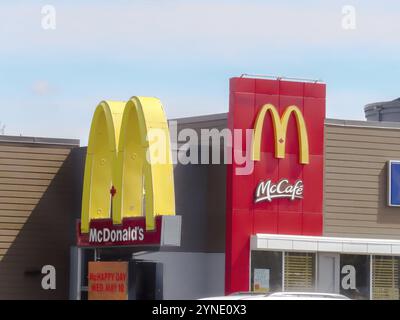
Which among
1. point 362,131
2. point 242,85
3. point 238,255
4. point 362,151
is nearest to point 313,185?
point 362,151

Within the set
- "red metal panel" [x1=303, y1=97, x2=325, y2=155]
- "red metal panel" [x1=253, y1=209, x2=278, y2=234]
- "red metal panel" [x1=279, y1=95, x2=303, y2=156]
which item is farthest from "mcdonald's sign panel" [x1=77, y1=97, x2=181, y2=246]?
"red metal panel" [x1=303, y1=97, x2=325, y2=155]

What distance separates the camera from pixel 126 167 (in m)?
26.9

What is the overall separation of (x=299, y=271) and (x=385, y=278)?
265cm

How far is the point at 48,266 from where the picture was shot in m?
30.2

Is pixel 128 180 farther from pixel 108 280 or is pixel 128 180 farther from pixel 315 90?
pixel 315 90

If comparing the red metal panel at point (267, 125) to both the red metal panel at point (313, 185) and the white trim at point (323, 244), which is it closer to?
the red metal panel at point (313, 185)

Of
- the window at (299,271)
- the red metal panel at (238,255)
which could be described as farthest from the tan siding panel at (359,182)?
the red metal panel at (238,255)

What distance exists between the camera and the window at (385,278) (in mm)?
29219

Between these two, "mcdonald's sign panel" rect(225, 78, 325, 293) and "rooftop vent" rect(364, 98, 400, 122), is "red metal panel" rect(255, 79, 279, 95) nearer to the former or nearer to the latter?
"mcdonald's sign panel" rect(225, 78, 325, 293)

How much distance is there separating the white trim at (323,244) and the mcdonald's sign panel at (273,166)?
0.32 m

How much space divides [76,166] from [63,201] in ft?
3.42
